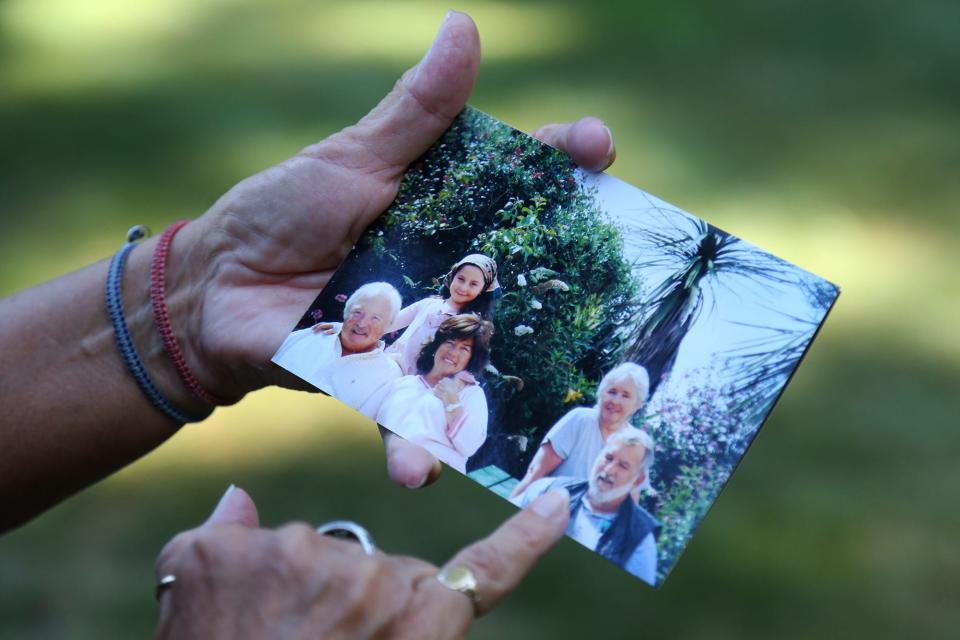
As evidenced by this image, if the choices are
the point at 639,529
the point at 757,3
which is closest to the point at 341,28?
the point at 757,3

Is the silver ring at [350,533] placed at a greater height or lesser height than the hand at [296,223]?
lesser

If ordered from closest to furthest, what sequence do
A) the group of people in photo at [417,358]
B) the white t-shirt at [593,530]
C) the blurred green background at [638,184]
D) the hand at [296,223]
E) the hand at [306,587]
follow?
1. the hand at [306,587]
2. the white t-shirt at [593,530]
3. the group of people in photo at [417,358]
4. the hand at [296,223]
5. the blurred green background at [638,184]

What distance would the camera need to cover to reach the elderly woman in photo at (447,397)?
42.2 inches

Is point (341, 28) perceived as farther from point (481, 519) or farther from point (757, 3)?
point (481, 519)

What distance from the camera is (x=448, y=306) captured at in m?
1.14

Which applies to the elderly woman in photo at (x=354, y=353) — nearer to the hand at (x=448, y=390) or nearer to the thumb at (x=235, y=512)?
the hand at (x=448, y=390)

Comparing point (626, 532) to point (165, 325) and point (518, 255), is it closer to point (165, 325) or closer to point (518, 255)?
point (518, 255)

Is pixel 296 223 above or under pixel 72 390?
above

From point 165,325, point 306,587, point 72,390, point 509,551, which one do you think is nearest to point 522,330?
point 509,551

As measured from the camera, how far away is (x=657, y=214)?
1.14 metres

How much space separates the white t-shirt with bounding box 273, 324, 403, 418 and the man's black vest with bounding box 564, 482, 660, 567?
0.28 meters

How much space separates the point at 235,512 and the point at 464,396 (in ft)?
0.96

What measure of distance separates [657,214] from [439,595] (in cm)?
53

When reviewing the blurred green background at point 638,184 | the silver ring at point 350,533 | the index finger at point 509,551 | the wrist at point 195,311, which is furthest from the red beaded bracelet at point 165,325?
the blurred green background at point 638,184
